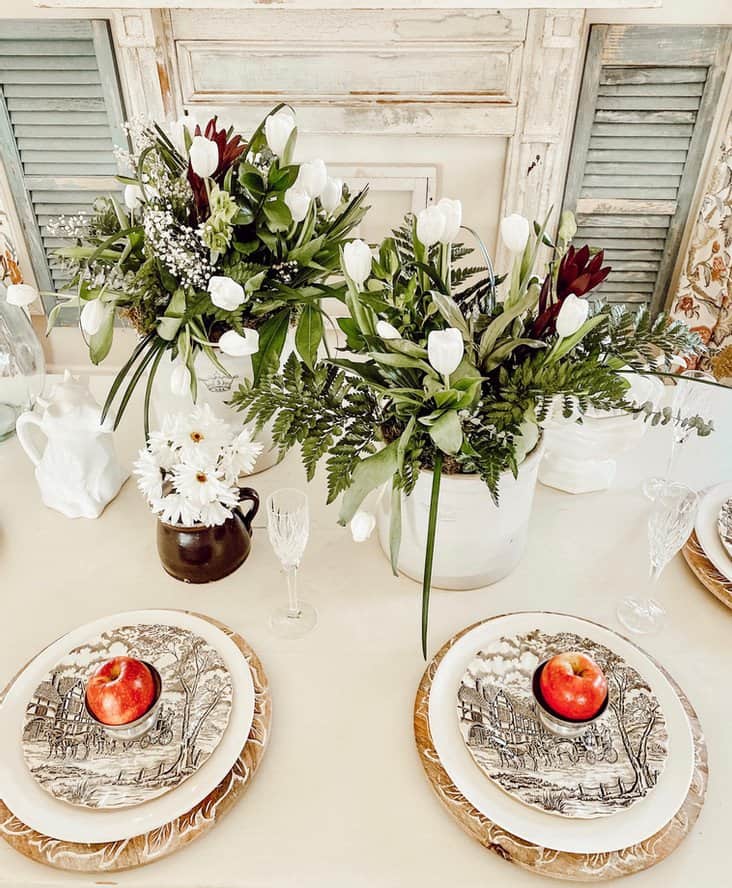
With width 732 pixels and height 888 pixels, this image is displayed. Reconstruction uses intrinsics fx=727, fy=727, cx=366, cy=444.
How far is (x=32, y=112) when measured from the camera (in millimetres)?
2148

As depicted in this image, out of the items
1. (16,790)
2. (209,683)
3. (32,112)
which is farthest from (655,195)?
(16,790)

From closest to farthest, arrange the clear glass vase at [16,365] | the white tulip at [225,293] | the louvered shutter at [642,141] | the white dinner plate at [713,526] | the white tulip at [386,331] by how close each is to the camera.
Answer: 1. the white tulip at [386,331]
2. the white tulip at [225,293]
3. the white dinner plate at [713,526]
4. the clear glass vase at [16,365]
5. the louvered shutter at [642,141]

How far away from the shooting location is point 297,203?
0.92m

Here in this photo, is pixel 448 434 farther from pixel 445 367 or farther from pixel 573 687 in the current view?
pixel 573 687

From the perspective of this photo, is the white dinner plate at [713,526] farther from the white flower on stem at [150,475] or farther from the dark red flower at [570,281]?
the white flower on stem at [150,475]

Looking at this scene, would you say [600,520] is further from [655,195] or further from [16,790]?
[655,195]

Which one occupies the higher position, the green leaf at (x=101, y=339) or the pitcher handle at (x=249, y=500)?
the green leaf at (x=101, y=339)

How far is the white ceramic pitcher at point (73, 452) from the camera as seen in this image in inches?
38.2

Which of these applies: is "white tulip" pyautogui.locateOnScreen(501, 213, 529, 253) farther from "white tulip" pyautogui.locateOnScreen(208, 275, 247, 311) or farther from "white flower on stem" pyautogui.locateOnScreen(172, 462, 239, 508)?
"white flower on stem" pyautogui.locateOnScreen(172, 462, 239, 508)

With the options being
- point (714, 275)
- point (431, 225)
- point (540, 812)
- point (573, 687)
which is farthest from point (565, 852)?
point (714, 275)

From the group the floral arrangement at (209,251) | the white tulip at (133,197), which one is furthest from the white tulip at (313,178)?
the white tulip at (133,197)

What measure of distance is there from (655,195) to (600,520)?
5.11 ft

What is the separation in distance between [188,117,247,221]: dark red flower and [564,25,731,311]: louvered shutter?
1.48m

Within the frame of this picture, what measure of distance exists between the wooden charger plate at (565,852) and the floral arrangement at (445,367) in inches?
6.3
